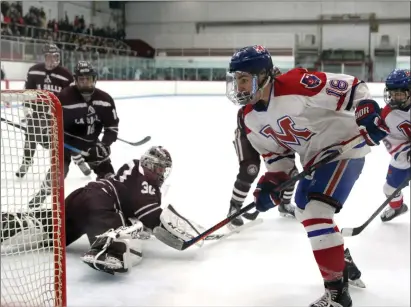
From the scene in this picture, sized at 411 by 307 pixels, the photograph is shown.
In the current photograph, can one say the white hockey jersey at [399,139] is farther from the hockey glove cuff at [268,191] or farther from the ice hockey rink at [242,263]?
the hockey glove cuff at [268,191]

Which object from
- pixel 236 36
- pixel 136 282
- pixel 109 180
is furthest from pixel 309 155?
pixel 236 36

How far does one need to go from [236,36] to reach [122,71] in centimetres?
80

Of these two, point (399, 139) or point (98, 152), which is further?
point (98, 152)

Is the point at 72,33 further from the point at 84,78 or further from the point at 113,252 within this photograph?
the point at 113,252

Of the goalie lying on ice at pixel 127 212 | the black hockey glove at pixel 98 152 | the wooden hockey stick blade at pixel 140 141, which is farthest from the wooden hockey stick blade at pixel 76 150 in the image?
the goalie lying on ice at pixel 127 212

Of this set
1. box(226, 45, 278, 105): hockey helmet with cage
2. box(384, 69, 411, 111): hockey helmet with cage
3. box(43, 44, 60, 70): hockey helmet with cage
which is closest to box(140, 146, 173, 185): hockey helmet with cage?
box(226, 45, 278, 105): hockey helmet with cage

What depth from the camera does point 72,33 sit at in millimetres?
2879

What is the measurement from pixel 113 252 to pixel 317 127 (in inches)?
28.3

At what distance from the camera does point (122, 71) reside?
3559 mm

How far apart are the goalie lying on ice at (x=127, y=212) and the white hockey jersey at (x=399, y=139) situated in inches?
33.3

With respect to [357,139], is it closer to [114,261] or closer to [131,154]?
[114,261]

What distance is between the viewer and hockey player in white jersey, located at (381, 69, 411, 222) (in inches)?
69.0

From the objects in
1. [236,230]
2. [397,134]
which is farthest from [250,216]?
[397,134]

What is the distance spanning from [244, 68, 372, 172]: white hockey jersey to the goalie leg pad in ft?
1.77
